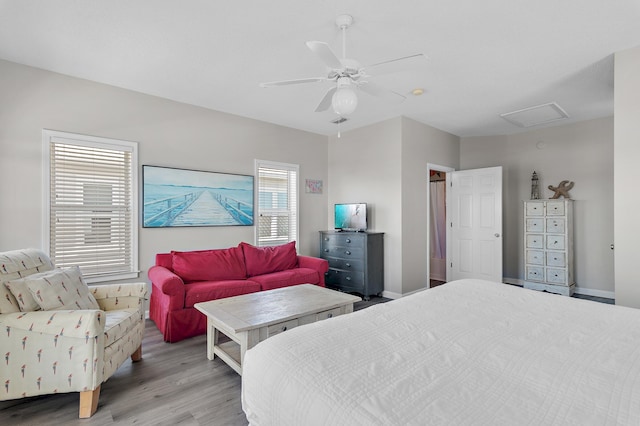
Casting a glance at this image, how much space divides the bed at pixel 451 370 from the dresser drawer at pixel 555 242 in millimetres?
3296

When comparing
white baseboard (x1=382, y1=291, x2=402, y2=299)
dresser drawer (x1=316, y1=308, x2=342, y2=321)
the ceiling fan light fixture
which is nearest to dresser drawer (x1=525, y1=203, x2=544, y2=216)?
white baseboard (x1=382, y1=291, x2=402, y2=299)

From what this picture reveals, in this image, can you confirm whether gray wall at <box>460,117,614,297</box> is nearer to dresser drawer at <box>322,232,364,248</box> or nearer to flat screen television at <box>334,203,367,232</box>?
flat screen television at <box>334,203,367,232</box>

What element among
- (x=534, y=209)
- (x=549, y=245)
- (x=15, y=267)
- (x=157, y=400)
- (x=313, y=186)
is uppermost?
(x=313, y=186)

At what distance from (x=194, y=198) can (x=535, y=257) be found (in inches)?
192

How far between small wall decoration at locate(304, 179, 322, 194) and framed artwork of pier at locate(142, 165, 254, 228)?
1.02 metres

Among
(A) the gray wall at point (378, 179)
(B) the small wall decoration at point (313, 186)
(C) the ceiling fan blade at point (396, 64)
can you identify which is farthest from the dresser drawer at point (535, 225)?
(C) the ceiling fan blade at point (396, 64)

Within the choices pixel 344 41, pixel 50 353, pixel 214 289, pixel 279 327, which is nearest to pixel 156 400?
pixel 50 353

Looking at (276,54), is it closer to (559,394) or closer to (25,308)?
(25,308)

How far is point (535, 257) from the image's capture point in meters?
4.82

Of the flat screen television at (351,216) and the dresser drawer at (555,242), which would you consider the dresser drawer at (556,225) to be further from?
the flat screen television at (351,216)

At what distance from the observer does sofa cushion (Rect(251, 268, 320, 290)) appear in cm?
381

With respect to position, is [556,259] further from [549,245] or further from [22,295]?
[22,295]

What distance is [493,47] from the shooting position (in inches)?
107

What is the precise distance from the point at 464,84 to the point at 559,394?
10.6ft
